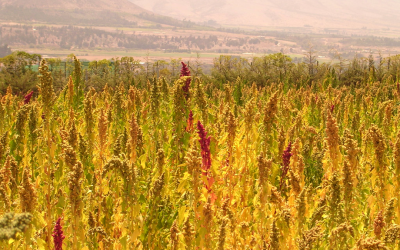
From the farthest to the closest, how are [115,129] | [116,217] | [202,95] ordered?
[115,129] < [202,95] < [116,217]

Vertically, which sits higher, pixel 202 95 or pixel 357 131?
pixel 202 95

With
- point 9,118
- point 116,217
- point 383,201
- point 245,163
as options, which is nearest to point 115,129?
point 9,118

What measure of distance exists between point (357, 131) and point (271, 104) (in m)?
2.84

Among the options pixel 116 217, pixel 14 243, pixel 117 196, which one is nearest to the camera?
pixel 14 243

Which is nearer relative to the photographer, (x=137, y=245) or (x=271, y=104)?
(x=137, y=245)

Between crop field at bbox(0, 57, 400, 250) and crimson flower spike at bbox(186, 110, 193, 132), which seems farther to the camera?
crimson flower spike at bbox(186, 110, 193, 132)

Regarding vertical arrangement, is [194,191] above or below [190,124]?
below

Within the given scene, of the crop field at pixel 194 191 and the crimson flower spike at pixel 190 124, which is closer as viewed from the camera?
the crop field at pixel 194 191

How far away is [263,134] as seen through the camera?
3906 mm

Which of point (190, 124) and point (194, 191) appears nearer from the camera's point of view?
point (194, 191)

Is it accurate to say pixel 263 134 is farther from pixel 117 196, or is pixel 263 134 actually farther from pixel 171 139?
pixel 117 196

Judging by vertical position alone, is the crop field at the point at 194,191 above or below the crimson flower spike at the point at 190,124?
below

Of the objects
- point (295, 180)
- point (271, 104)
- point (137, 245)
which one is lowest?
point (137, 245)

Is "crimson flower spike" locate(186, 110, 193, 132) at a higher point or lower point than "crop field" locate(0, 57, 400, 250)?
higher
